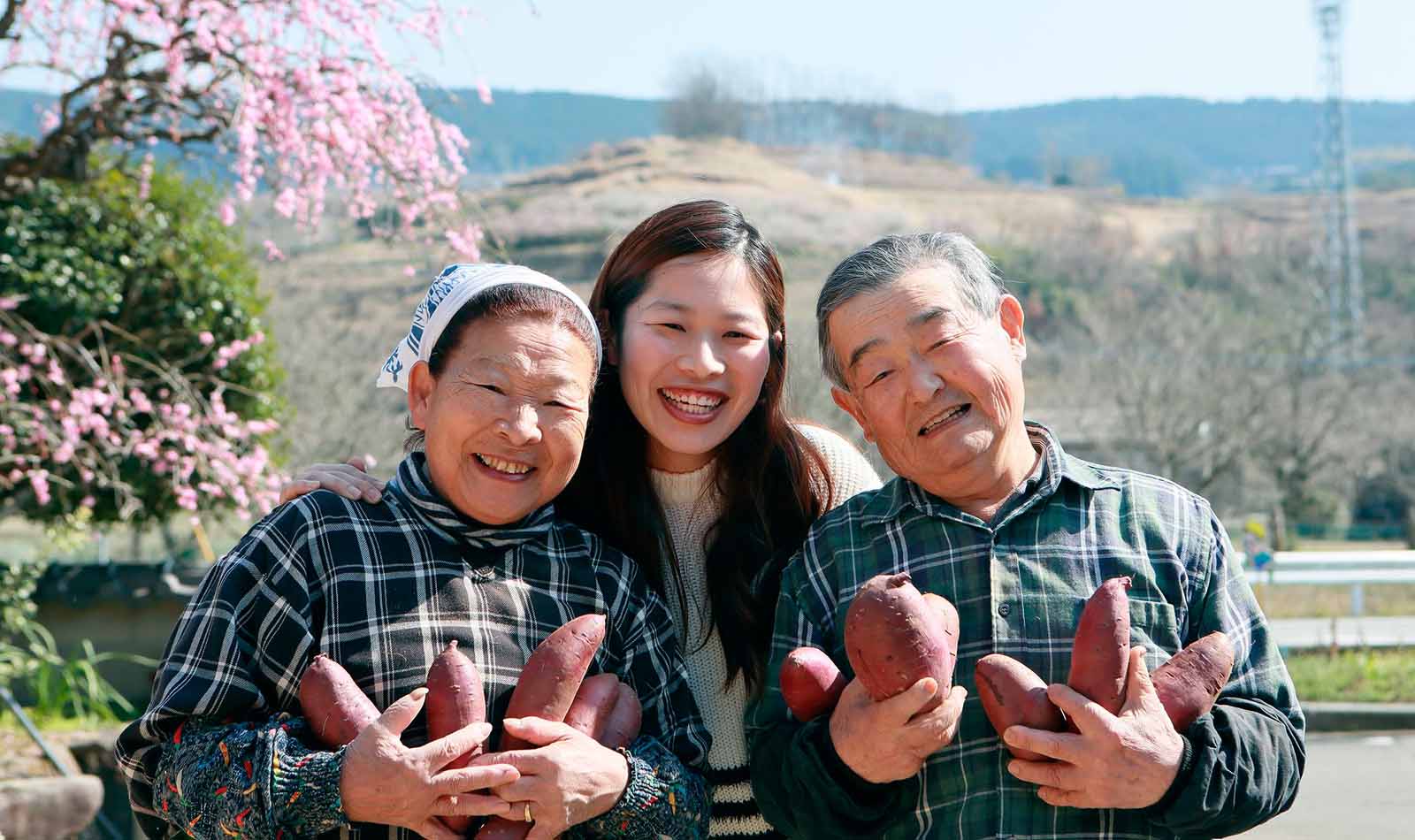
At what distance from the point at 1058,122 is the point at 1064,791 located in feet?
482

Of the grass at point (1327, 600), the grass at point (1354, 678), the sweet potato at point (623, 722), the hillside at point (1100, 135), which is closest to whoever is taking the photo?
the sweet potato at point (623, 722)

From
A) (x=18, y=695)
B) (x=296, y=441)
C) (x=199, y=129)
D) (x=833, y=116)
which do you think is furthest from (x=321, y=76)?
(x=833, y=116)

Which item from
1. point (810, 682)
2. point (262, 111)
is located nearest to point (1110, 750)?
point (810, 682)

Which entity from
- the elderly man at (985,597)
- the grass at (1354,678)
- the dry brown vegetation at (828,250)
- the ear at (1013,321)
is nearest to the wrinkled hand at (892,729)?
the elderly man at (985,597)

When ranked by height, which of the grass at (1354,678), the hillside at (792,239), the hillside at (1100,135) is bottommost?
the grass at (1354,678)

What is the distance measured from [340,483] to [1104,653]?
1.42 m

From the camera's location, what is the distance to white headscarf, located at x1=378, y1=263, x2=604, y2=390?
2391 millimetres

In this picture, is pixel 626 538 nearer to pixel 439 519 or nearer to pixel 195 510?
pixel 439 519

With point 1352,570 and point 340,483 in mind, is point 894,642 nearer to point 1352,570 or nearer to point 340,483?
point 340,483

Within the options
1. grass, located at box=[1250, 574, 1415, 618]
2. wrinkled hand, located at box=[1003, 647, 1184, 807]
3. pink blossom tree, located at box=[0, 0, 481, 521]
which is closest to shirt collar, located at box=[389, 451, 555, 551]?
wrinkled hand, located at box=[1003, 647, 1184, 807]

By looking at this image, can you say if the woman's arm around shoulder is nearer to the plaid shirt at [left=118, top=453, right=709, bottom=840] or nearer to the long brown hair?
the long brown hair

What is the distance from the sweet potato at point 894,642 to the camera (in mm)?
1989

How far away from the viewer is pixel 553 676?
213cm

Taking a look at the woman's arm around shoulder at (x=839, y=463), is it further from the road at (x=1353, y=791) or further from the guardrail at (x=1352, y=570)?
the guardrail at (x=1352, y=570)
